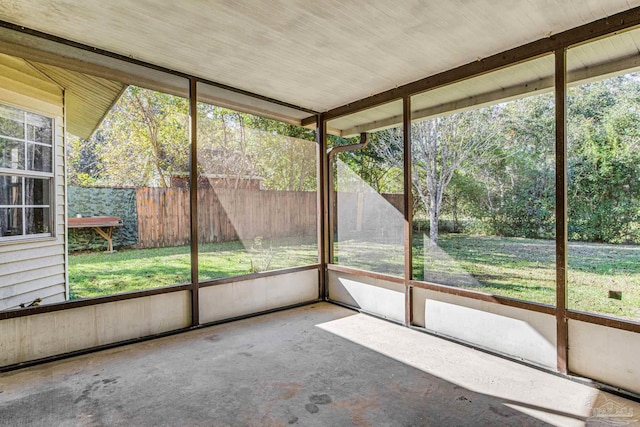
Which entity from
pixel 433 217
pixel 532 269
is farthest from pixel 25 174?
pixel 532 269

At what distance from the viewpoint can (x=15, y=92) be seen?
309 cm

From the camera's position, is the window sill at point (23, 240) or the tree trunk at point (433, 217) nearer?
the window sill at point (23, 240)

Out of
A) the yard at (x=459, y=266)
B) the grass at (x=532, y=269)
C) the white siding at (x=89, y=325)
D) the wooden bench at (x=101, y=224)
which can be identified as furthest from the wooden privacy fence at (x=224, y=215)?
the grass at (x=532, y=269)

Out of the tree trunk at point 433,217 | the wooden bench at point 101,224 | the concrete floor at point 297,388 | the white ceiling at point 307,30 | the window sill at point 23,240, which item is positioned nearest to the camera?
the concrete floor at point 297,388

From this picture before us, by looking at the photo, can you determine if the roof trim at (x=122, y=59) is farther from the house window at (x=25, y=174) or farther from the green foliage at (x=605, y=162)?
the green foliage at (x=605, y=162)

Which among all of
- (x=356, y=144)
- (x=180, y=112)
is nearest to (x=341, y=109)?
(x=356, y=144)

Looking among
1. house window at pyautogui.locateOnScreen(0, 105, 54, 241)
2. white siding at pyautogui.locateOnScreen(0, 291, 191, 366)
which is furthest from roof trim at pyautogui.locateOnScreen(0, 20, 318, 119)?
white siding at pyautogui.locateOnScreen(0, 291, 191, 366)

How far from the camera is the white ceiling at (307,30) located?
247cm

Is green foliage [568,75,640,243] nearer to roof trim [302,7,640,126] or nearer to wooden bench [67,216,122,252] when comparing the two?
roof trim [302,7,640,126]

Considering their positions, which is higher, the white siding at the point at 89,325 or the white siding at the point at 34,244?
the white siding at the point at 34,244

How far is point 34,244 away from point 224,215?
1833mm

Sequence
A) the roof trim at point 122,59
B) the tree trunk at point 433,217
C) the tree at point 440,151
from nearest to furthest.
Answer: the roof trim at point 122,59
the tree at point 440,151
the tree trunk at point 433,217

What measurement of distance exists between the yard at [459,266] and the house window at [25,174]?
528 millimetres

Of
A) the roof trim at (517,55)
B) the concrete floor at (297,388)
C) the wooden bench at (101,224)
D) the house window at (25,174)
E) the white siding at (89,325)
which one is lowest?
the concrete floor at (297,388)
